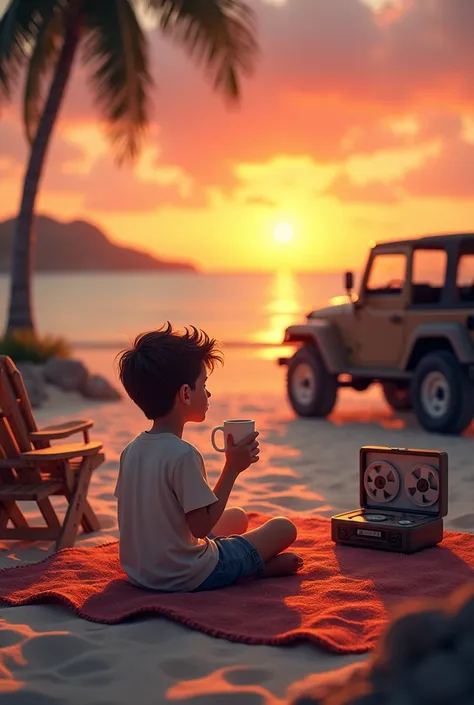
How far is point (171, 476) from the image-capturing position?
13.9ft

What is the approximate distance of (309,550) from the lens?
5336 mm

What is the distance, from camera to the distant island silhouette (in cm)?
16450

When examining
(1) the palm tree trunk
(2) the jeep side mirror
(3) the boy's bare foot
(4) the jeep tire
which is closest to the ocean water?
(1) the palm tree trunk

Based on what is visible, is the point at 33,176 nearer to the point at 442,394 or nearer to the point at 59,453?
the point at 442,394

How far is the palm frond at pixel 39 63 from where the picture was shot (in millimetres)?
16078

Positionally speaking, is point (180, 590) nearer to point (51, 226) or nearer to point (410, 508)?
point (410, 508)

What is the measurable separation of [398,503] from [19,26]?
12.4 meters

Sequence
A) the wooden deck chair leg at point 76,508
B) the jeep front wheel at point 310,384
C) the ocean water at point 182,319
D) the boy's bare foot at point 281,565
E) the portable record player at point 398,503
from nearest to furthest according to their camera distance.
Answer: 1. the boy's bare foot at point 281,565
2. the portable record player at point 398,503
3. the wooden deck chair leg at point 76,508
4. the jeep front wheel at point 310,384
5. the ocean water at point 182,319

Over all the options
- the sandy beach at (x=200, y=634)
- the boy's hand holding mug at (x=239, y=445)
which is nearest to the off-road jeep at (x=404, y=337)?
the sandy beach at (x=200, y=634)

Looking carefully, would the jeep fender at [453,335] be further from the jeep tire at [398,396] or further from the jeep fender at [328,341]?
the jeep tire at [398,396]

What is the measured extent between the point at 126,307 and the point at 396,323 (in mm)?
56217

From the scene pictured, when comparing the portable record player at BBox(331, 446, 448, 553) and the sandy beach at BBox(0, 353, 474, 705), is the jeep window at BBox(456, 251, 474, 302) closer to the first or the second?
the sandy beach at BBox(0, 353, 474, 705)

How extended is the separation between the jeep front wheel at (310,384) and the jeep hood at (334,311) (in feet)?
1.29

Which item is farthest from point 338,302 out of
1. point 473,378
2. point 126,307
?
point 126,307
